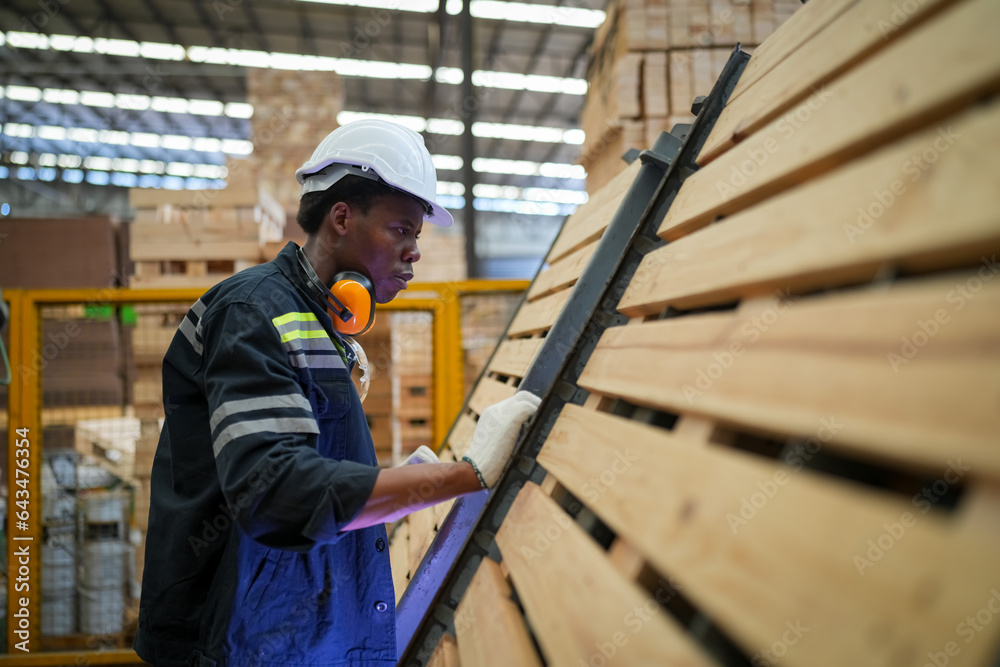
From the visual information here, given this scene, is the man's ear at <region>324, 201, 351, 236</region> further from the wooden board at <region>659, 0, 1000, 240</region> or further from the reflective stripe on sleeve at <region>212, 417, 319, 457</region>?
the wooden board at <region>659, 0, 1000, 240</region>

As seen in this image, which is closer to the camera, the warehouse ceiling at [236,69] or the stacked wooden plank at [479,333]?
the stacked wooden plank at [479,333]

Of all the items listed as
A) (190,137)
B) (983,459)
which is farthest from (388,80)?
(983,459)

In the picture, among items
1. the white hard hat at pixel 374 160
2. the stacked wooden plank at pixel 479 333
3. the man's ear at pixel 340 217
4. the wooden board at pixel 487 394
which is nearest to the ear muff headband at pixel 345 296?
the man's ear at pixel 340 217

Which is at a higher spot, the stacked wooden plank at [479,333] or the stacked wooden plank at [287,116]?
the stacked wooden plank at [287,116]

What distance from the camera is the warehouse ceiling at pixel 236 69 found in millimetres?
13328

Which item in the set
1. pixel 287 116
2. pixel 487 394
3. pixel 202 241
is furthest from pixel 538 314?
pixel 287 116

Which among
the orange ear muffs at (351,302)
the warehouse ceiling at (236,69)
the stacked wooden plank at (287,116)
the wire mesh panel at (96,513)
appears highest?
the warehouse ceiling at (236,69)

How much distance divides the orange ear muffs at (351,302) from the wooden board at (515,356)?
0.64 meters

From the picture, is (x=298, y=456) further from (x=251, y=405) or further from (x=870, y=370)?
(x=870, y=370)

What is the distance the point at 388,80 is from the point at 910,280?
17.9 meters

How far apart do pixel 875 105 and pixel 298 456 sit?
1.34 metres

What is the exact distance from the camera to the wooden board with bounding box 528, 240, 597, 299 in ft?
8.04

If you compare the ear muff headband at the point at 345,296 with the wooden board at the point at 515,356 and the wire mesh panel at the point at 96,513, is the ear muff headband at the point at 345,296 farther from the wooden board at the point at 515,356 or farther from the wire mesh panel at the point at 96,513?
the wire mesh panel at the point at 96,513

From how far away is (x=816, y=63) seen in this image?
130cm
